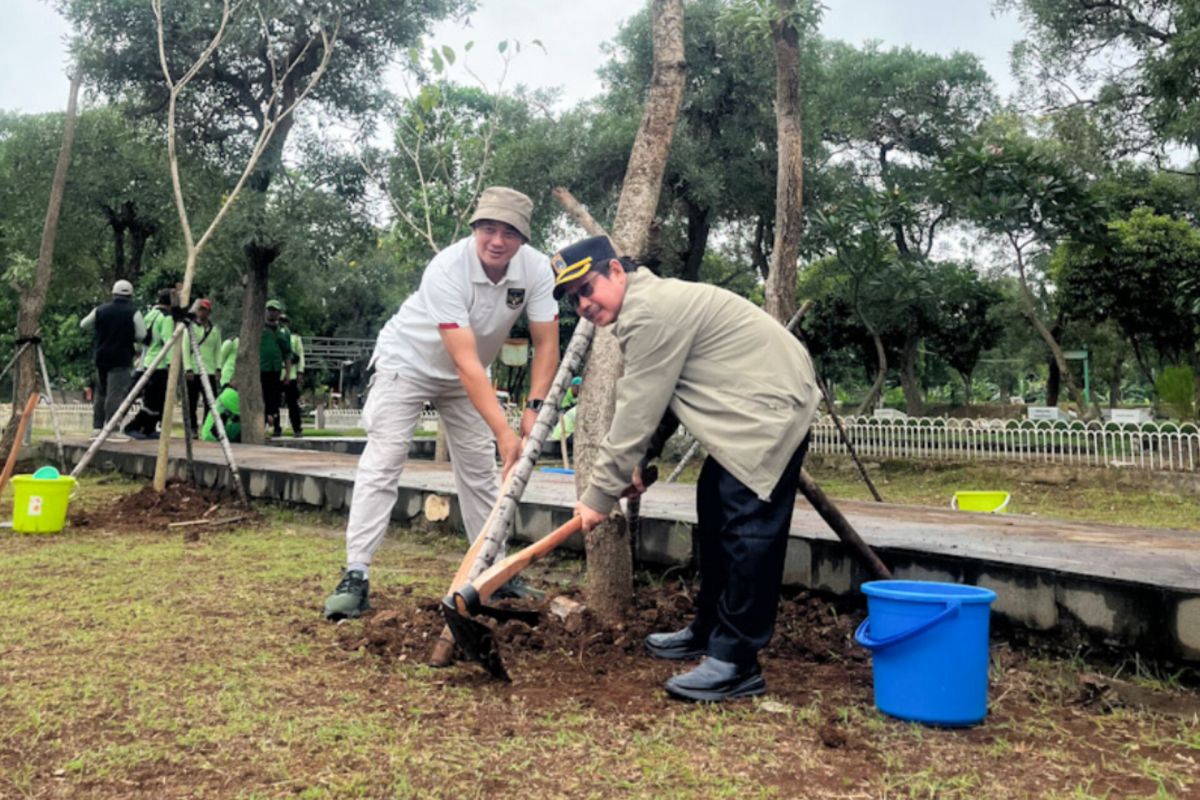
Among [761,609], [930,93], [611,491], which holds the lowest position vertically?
[761,609]

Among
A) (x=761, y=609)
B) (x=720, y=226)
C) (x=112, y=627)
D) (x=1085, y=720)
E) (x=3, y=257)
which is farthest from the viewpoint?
(x=3, y=257)

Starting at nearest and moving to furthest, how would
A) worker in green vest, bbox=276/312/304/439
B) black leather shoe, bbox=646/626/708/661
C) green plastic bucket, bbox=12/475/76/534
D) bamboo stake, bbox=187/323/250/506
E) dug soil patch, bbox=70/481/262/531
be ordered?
black leather shoe, bbox=646/626/708/661, green plastic bucket, bbox=12/475/76/534, dug soil patch, bbox=70/481/262/531, bamboo stake, bbox=187/323/250/506, worker in green vest, bbox=276/312/304/439

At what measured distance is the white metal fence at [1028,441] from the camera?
1080 centimetres

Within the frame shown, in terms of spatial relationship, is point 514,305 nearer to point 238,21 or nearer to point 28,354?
point 28,354

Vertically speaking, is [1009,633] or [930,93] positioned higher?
[930,93]

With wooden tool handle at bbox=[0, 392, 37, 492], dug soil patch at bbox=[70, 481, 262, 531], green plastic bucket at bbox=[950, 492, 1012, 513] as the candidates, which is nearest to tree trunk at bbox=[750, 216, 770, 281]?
green plastic bucket at bbox=[950, 492, 1012, 513]

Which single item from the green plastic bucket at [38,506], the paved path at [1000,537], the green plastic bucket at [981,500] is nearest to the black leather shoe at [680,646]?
the paved path at [1000,537]

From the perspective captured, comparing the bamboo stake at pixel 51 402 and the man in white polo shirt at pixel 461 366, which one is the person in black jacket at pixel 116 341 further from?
the man in white polo shirt at pixel 461 366

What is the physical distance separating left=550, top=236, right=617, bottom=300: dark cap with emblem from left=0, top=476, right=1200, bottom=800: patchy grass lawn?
1365mm

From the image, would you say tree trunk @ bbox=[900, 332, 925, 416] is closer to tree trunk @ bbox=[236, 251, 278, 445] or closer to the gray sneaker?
tree trunk @ bbox=[236, 251, 278, 445]

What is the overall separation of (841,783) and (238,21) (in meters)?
13.6

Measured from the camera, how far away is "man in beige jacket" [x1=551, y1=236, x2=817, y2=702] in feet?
9.37

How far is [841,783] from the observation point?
2238 mm

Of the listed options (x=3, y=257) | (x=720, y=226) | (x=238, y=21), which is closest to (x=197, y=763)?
(x=238, y=21)
